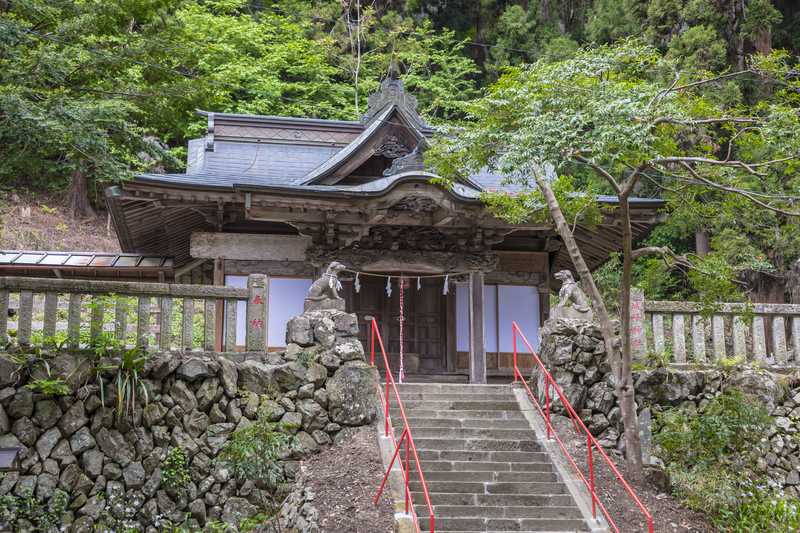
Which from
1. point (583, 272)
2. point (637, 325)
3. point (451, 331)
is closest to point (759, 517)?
point (637, 325)

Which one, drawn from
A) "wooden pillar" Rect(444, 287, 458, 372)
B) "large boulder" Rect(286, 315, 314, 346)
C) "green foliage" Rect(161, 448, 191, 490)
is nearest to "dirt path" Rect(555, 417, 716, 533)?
"large boulder" Rect(286, 315, 314, 346)

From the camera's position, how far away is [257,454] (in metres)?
9.61

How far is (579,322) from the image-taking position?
12023mm

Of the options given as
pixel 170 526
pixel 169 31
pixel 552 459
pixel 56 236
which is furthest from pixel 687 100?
pixel 56 236

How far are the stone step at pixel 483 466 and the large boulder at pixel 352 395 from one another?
115 cm

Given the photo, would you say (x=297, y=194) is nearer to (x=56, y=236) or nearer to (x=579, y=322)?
(x=579, y=322)

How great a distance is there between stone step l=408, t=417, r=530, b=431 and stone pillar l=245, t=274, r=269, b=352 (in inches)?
97.1

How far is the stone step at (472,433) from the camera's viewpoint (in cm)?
1099

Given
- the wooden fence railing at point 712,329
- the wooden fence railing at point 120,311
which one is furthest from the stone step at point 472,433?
the wooden fence railing at point 120,311

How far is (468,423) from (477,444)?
0.59 metres

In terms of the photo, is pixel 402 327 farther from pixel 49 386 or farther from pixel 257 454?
pixel 49 386

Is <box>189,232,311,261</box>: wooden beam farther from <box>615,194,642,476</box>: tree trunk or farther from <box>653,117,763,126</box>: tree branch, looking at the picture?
A: <box>653,117,763,126</box>: tree branch

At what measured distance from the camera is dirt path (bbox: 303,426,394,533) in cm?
884

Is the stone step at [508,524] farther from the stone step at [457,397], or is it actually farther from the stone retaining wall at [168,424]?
the stone step at [457,397]
